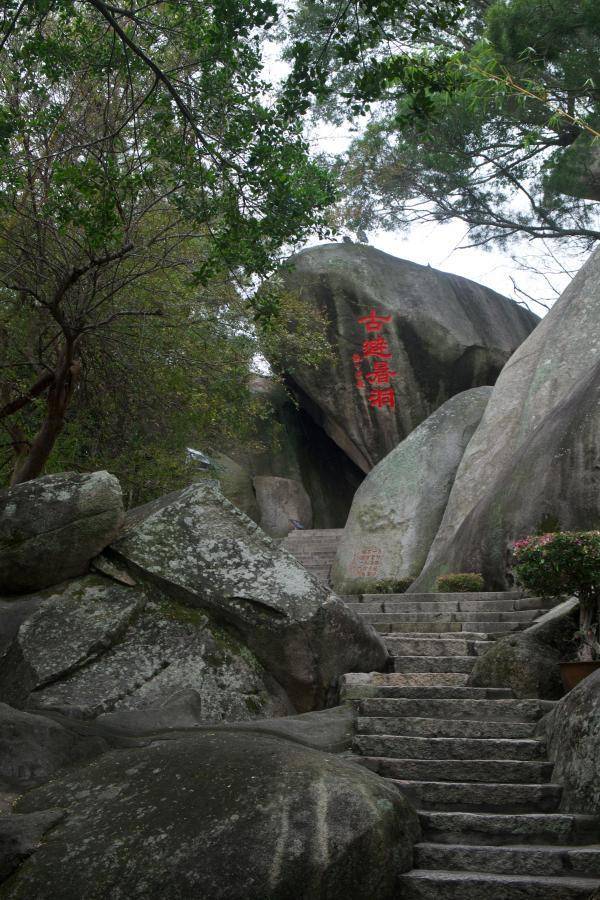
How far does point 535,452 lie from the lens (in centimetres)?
1128

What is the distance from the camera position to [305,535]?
1916cm

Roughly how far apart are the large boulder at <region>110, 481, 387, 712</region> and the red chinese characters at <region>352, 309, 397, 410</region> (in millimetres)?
12170

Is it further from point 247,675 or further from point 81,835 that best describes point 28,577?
point 81,835

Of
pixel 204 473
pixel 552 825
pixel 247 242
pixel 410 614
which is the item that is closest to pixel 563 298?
pixel 204 473

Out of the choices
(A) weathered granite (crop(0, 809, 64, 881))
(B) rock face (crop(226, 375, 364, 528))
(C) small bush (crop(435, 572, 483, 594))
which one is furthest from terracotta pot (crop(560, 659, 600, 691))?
(B) rock face (crop(226, 375, 364, 528))

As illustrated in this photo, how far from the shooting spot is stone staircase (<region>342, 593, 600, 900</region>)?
12.7 ft

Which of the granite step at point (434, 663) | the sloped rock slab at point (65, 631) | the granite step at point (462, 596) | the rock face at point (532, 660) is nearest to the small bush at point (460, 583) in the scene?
the granite step at point (462, 596)

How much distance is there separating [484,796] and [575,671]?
1.59 meters

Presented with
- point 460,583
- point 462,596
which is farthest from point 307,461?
point 462,596

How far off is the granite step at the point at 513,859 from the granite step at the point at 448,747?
98 centimetres

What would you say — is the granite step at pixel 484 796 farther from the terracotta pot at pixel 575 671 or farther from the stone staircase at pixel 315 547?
the stone staircase at pixel 315 547

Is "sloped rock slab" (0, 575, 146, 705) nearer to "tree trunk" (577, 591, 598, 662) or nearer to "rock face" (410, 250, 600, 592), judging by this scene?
"tree trunk" (577, 591, 598, 662)

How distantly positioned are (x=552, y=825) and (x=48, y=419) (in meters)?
5.56

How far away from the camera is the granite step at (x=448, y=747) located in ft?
17.0
